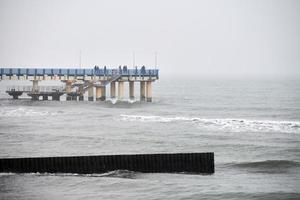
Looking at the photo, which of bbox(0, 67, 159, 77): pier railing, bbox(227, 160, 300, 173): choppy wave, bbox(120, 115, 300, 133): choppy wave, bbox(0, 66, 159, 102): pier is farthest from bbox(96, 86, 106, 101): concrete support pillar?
bbox(227, 160, 300, 173): choppy wave

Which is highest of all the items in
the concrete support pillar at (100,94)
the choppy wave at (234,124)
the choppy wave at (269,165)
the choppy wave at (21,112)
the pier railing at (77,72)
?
the pier railing at (77,72)

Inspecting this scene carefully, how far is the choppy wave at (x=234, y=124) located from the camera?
180 feet

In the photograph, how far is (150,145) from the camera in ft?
145

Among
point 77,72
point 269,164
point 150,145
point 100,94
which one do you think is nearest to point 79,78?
point 77,72

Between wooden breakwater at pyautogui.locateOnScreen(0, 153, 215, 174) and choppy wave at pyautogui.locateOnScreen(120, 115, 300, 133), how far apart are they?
831 inches

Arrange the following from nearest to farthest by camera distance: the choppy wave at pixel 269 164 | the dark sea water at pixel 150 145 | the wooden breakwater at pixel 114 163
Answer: the dark sea water at pixel 150 145 < the wooden breakwater at pixel 114 163 < the choppy wave at pixel 269 164

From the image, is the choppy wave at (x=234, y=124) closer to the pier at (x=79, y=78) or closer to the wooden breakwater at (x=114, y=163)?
the pier at (x=79, y=78)

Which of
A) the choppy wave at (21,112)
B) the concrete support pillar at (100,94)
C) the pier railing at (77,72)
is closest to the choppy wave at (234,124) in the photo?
the choppy wave at (21,112)

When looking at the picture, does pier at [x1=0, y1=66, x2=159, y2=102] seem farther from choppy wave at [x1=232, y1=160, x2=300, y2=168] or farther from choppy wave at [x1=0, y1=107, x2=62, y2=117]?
choppy wave at [x1=232, y1=160, x2=300, y2=168]

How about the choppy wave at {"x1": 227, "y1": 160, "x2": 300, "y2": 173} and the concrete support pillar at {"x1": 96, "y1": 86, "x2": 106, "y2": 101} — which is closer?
the choppy wave at {"x1": 227, "y1": 160, "x2": 300, "y2": 173}

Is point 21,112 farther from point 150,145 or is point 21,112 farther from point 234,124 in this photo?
point 150,145

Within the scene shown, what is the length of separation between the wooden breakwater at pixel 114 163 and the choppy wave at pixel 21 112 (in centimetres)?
3279

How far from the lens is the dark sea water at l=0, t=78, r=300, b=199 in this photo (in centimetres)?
3008

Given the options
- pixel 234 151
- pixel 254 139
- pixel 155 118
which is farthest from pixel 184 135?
pixel 155 118
